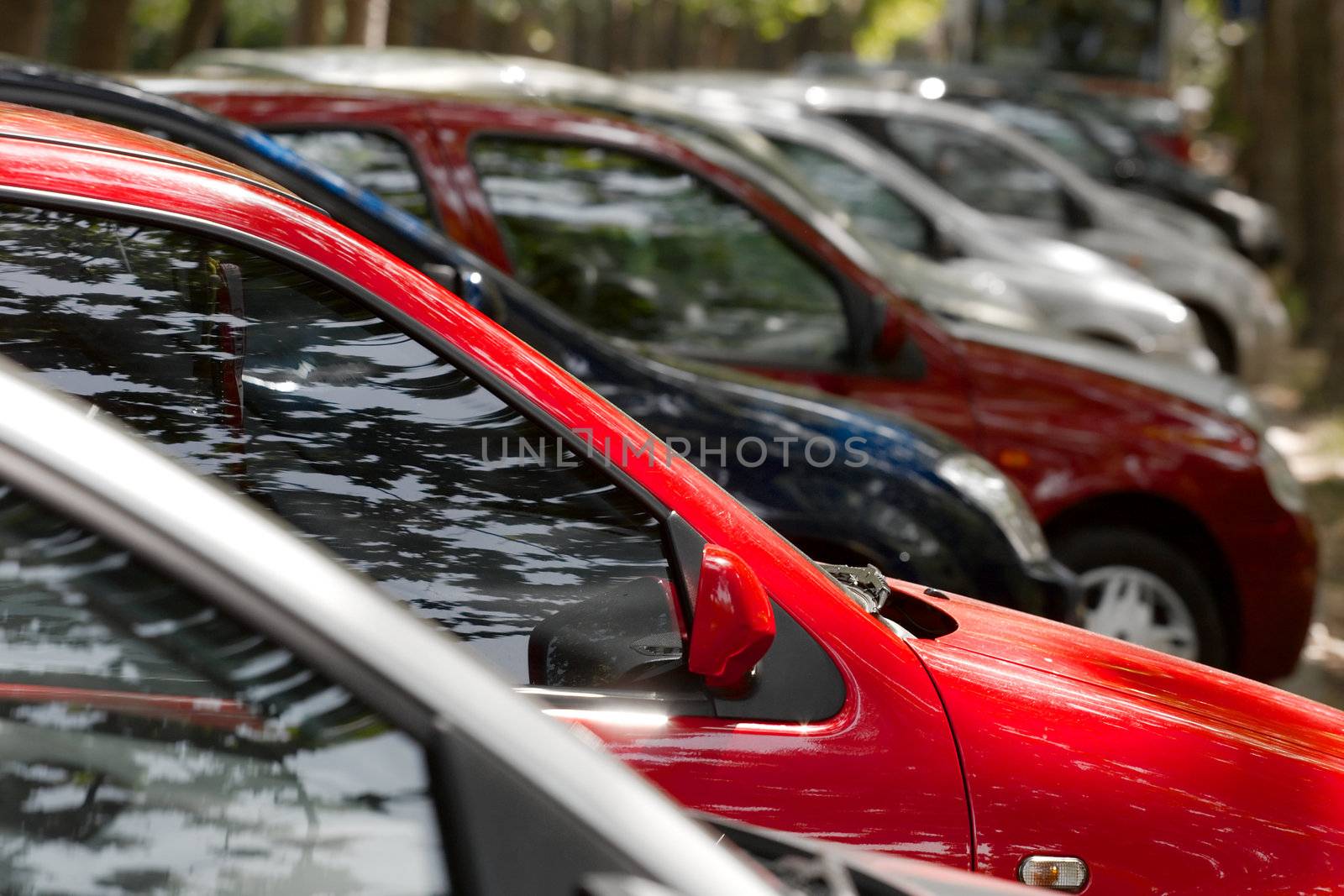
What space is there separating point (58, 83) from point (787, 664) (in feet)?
8.37

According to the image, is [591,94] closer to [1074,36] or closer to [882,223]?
[882,223]

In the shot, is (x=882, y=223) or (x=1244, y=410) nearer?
(x=1244, y=410)

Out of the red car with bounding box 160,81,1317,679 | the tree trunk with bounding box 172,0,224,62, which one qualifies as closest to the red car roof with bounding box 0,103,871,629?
the red car with bounding box 160,81,1317,679

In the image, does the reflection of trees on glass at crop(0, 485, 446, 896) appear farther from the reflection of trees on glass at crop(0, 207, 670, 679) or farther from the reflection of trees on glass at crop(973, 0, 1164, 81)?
the reflection of trees on glass at crop(973, 0, 1164, 81)

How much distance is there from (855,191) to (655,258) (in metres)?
2.95

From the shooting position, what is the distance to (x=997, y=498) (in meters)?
4.20

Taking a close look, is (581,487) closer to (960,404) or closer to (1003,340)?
(960,404)

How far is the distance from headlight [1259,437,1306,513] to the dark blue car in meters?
1.51

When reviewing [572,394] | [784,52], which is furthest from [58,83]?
[784,52]

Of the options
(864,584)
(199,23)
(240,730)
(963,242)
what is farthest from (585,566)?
(199,23)

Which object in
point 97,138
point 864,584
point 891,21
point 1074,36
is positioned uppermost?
point 891,21

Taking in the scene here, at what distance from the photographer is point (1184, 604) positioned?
5.32 m

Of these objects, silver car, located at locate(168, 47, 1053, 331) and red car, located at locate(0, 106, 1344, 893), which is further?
silver car, located at locate(168, 47, 1053, 331)

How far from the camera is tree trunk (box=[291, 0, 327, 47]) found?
16.5m
